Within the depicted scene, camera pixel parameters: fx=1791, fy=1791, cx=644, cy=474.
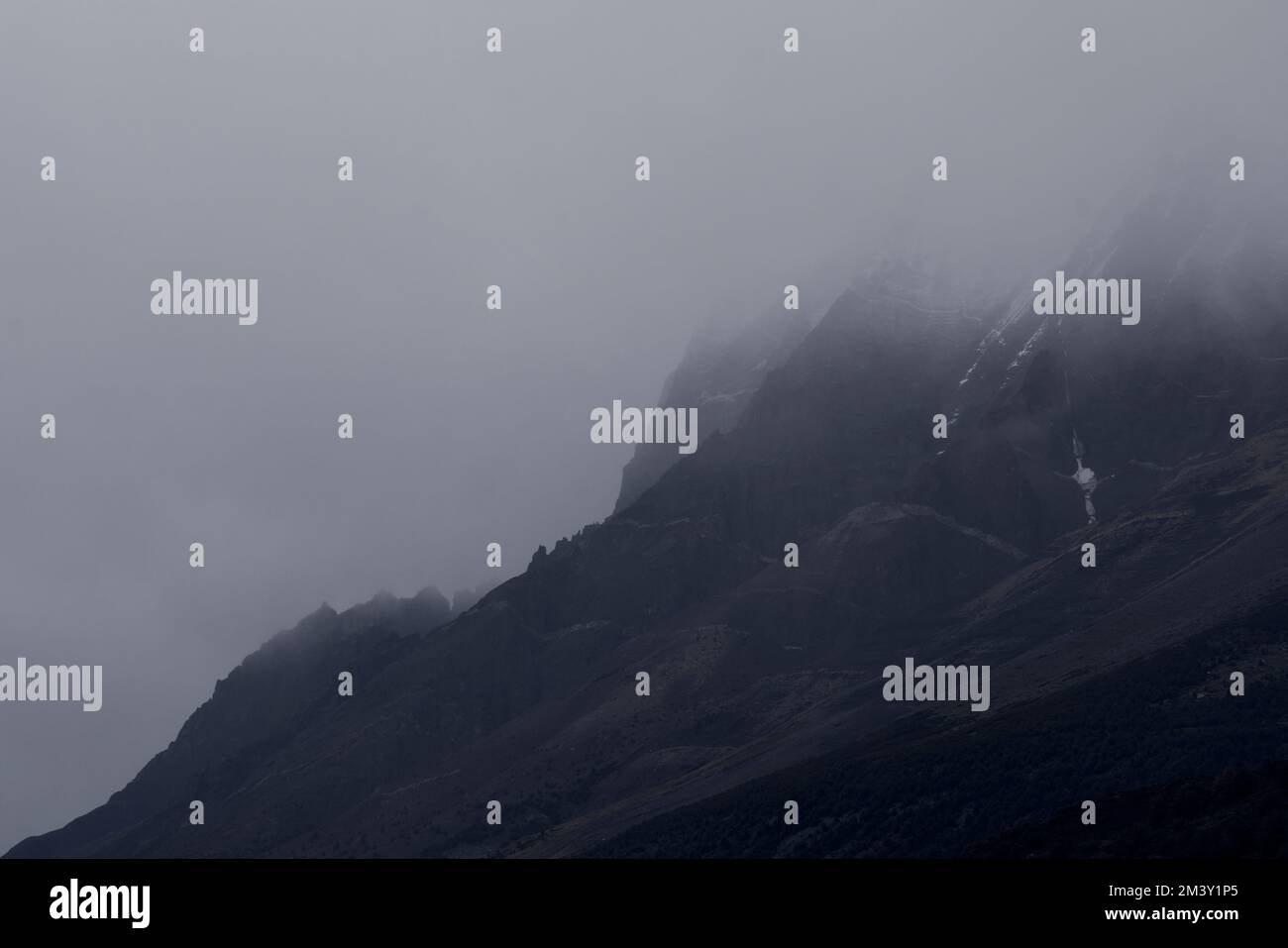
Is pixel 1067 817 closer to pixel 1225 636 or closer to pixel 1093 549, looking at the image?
pixel 1225 636

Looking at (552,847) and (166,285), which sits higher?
(166,285)

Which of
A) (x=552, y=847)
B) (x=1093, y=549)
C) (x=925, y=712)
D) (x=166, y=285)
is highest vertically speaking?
(x=166, y=285)

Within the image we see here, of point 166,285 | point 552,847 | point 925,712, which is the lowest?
point 552,847

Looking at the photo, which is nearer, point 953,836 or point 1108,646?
point 953,836

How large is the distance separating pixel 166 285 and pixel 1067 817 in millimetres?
75501

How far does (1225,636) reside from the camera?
143 meters
